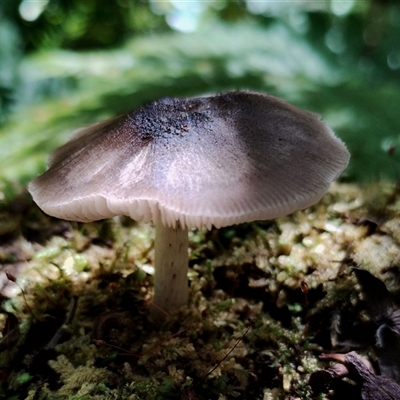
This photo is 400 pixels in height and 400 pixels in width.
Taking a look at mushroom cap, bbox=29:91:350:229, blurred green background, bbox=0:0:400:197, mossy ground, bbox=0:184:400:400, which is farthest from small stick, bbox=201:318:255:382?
blurred green background, bbox=0:0:400:197

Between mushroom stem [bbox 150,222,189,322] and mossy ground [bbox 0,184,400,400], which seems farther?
mushroom stem [bbox 150,222,189,322]

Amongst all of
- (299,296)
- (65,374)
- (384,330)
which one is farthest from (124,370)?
(384,330)

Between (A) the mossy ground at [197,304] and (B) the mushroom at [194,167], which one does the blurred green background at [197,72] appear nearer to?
(A) the mossy ground at [197,304]

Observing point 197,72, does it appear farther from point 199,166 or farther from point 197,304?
point 199,166

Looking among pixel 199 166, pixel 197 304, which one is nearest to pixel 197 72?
pixel 197 304

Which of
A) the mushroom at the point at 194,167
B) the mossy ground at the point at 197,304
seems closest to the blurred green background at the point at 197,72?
the mossy ground at the point at 197,304

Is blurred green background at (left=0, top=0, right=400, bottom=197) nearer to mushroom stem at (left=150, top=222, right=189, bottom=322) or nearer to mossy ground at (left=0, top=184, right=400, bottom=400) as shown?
mossy ground at (left=0, top=184, right=400, bottom=400)
